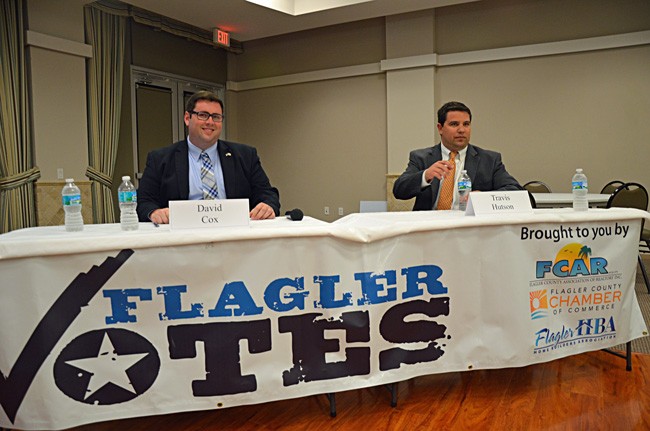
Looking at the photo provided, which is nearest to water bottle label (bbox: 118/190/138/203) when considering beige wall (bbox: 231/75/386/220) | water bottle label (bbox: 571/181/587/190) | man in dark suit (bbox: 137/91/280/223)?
man in dark suit (bbox: 137/91/280/223)

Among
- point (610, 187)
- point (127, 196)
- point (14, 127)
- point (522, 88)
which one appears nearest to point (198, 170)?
point (127, 196)

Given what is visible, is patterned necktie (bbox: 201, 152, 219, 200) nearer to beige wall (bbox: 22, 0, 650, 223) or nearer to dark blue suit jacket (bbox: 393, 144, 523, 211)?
dark blue suit jacket (bbox: 393, 144, 523, 211)

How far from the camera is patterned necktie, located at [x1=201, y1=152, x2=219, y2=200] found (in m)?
2.69

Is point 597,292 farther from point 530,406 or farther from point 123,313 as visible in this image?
point 123,313

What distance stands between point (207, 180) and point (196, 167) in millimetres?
93

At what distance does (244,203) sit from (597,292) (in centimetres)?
169

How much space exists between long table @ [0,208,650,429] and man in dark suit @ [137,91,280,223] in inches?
21.1

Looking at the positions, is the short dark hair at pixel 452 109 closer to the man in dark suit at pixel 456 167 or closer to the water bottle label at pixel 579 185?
the man in dark suit at pixel 456 167

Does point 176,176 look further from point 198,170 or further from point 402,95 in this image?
point 402,95

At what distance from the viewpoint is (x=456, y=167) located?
2.96 m

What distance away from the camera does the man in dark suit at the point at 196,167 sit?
8.55ft

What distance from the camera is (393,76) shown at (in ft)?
23.5

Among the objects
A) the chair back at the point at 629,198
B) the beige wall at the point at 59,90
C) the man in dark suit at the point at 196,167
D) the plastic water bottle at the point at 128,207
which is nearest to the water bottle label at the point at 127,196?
the plastic water bottle at the point at 128,207

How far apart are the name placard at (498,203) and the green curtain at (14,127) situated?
4.91m
